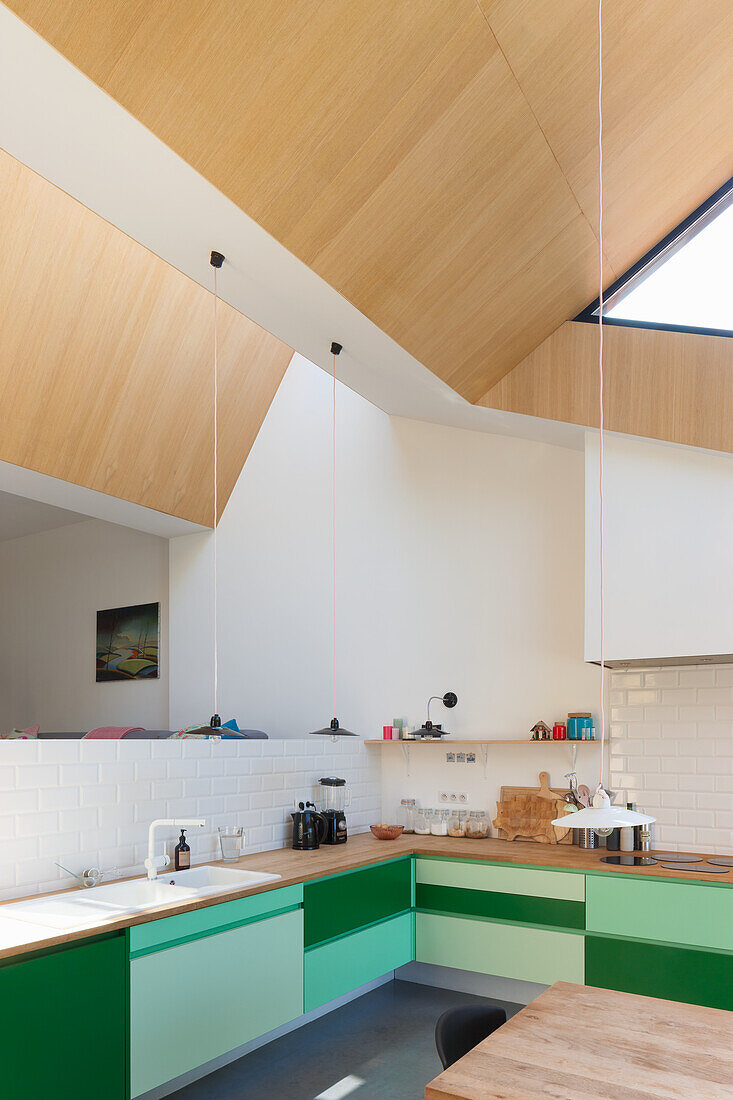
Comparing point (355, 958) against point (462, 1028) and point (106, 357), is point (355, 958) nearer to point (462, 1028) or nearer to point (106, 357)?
point (462, 1028)

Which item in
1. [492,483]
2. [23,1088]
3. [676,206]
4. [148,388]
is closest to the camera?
[23,1088]

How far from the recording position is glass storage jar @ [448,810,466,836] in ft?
16.7

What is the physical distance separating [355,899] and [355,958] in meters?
0.27

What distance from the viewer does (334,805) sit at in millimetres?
4984

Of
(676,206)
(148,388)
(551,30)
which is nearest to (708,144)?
(676,206)

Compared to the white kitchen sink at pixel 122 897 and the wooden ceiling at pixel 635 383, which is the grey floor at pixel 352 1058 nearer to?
the white kitchen sink at pixel 122 897

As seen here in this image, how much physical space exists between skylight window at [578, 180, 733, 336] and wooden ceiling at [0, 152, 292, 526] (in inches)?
93.9

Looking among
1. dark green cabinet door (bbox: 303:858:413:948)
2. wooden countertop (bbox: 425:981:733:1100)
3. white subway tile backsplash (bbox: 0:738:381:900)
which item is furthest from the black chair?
white subway tile backsplash (bbox: 0:738:381:900)

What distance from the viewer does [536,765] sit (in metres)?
4.99

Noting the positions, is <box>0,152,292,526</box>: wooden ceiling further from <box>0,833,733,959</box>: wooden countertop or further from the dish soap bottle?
<box>0,833,733,959</box>: wooden countertop

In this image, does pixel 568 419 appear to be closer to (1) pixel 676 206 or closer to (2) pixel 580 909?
(1) pixel 676 206

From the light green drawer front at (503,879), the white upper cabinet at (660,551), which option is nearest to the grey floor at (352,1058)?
the light green drawer front at (503,879)

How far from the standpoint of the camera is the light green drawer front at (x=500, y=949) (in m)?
4.13

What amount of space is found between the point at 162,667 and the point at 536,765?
3142 millimetres
